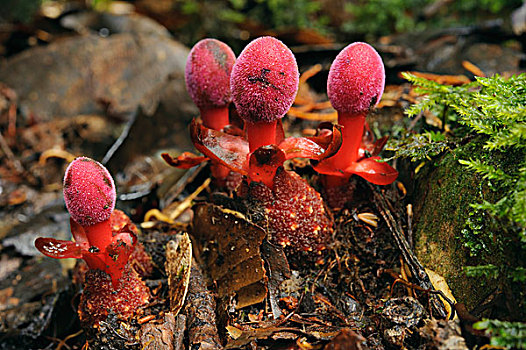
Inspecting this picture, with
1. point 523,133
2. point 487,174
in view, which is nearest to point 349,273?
point 487,174

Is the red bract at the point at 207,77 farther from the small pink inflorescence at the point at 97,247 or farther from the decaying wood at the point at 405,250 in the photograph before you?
the decaying wood at the point at 405,250

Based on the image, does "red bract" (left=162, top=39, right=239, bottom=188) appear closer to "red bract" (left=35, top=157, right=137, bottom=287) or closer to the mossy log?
"red bract" (left=35, top=157, right=137, bottom=287)

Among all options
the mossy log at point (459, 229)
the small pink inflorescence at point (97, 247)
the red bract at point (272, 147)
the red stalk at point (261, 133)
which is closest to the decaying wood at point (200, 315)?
the small pink inflorescence at point (97, 247)

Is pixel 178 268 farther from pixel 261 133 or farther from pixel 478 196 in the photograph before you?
pixel 478 196

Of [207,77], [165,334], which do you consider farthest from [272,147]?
[165,334]

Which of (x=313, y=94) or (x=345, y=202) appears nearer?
(x=345, y=202)

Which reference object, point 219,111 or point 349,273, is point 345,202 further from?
point 219,111

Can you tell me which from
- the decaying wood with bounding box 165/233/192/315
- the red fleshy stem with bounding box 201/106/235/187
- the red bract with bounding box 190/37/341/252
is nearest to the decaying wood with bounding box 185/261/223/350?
Result: the decaying wood with bounding box 165/233/192/315
